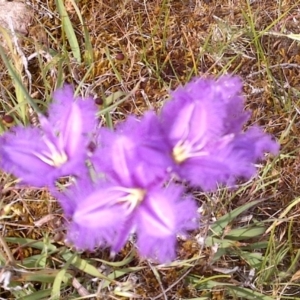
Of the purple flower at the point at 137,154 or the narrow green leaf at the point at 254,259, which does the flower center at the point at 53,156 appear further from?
the narrow green leaf at the point at 254,259

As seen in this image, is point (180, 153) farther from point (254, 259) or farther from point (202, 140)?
point (254, 259)

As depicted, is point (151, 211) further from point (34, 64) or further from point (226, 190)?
point (34, 64)

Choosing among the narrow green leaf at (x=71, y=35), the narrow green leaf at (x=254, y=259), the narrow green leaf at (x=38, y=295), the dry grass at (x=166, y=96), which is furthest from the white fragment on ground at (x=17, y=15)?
the narrow green leaf at (x=254, y=259)

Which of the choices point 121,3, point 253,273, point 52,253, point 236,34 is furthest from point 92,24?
point 253,273

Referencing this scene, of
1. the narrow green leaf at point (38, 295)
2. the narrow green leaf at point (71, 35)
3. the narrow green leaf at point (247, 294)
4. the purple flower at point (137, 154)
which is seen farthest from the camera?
the narrow green leaf at point (71, 35)

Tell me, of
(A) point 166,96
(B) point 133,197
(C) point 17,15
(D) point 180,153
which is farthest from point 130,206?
(C) point 17,15
